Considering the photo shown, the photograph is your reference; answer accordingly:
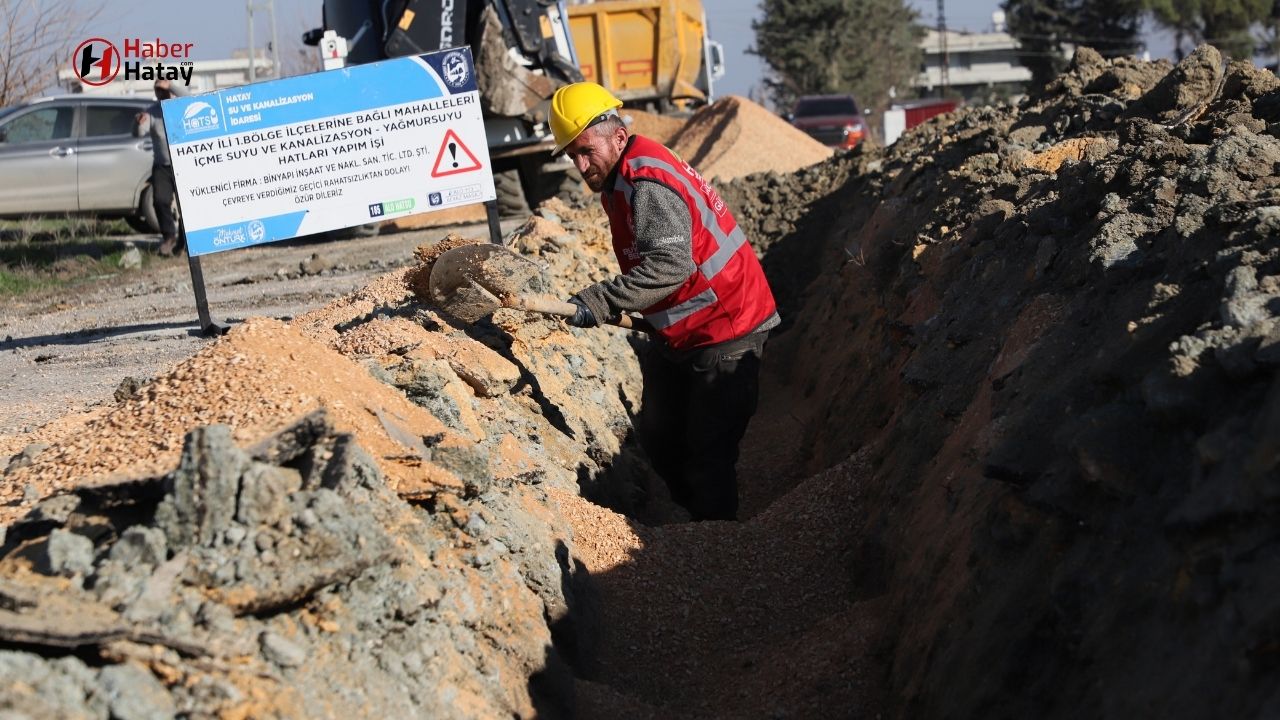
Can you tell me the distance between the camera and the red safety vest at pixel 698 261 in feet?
17.7

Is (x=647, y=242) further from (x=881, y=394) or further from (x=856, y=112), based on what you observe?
(x=856, y=112)

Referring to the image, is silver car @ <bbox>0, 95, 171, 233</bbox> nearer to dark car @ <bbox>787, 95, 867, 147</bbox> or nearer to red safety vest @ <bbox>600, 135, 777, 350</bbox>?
red safety vest @ <bbox>600, 135, 777, 350</bbox>

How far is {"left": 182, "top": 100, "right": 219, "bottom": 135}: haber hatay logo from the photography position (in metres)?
8.09

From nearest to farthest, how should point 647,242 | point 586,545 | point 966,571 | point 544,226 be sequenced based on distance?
point 966,571
point 586,545
point 647,242
point 544,226

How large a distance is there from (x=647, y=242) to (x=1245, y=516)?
3180mm

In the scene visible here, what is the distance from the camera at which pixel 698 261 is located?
18.3 ft

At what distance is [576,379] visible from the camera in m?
6.89

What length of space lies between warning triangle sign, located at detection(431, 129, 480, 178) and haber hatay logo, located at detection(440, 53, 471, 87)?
1.09ft

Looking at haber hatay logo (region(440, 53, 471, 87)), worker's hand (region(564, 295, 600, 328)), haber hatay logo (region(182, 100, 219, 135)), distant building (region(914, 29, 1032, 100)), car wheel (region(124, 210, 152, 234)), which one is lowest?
distant building (region(914, 29, 1032, 100))

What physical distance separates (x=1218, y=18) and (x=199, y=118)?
47.3 m

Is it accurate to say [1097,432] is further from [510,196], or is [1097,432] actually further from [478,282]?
[510,196]

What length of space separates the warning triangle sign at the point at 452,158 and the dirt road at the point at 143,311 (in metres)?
1.84

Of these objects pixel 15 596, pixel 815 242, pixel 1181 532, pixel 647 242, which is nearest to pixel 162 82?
pixel 815 242

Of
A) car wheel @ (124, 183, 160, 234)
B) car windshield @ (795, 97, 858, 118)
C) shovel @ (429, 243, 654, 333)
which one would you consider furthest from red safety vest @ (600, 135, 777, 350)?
car windshield @ (795, 97, 858, 118)
